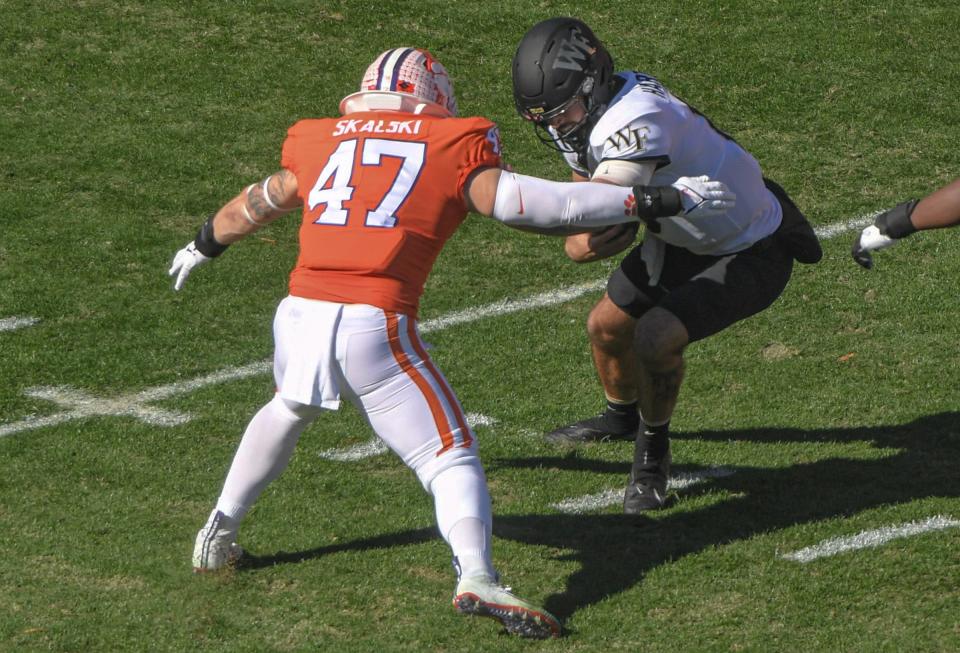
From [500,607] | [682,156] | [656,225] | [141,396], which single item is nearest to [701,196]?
[656,225]

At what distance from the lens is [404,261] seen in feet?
14.9

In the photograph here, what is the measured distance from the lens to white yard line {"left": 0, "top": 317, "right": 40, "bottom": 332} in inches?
282

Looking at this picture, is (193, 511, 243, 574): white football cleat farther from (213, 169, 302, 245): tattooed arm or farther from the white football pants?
(213, 169, 302, 245): tattooed arm

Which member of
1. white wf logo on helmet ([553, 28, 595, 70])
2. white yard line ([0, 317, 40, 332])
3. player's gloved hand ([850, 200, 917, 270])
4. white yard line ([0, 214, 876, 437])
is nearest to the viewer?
player's gloved hand ([850, 200, 917, 270])

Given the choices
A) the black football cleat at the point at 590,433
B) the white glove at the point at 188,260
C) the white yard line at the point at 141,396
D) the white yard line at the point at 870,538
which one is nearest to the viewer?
the white yard line at the point at 870,538

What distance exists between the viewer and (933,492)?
17.9 feet

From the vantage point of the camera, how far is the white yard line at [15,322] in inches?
282

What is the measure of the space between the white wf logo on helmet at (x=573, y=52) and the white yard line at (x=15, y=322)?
3.34m

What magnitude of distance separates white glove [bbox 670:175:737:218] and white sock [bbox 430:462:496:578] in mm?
1080

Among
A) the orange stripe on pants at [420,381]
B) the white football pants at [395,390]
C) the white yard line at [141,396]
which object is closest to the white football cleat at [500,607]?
the white football pants at [395,390]

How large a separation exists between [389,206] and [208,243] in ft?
3.34

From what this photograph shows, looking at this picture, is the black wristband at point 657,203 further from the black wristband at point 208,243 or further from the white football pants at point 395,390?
the black wristband at point 208,243

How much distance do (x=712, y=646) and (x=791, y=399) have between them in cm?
230

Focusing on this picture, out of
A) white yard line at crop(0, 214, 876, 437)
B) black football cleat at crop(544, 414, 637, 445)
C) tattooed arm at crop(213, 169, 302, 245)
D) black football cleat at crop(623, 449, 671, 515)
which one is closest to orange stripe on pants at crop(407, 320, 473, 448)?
tattooed arm at crop(213, 169, 302, 245)
